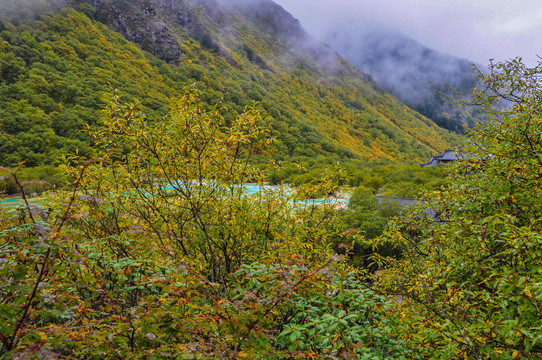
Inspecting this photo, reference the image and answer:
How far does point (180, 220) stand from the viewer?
5.59 m

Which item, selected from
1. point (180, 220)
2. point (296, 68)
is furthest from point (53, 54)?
point (296, 68)

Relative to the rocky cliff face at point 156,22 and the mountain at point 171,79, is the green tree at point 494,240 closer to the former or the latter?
the mountain at point 171,79

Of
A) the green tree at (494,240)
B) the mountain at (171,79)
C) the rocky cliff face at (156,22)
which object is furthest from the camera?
the rocky cliff face at (156,22)

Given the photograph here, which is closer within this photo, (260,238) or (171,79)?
(260,238)

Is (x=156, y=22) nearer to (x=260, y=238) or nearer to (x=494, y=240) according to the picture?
(x=260, y=238)

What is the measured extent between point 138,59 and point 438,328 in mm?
117881

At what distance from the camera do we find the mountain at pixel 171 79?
54.9 m

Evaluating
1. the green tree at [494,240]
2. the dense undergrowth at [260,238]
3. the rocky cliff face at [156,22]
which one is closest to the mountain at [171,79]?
the rocky cliff face at [156,22]

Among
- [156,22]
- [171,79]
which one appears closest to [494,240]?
[171,79]

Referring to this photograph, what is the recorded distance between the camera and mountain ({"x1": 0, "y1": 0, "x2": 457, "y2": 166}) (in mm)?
54875

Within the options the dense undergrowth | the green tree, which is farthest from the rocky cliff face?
the green tree

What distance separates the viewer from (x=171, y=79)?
330 ft

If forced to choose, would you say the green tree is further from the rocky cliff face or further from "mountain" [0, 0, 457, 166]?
the rocky cliff face

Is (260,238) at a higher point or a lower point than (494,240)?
lower
